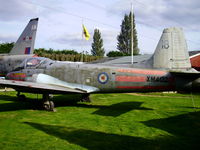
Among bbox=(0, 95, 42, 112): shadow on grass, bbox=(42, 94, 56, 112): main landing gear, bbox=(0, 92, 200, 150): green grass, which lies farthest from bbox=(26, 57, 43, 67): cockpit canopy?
bbox=(0, 92, 200, 150): green grass

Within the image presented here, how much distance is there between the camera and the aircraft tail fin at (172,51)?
9516 millimetres

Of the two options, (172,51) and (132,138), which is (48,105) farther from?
(172,51)

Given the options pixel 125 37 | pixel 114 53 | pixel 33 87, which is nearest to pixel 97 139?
pixel 33 87

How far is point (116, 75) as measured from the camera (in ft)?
36.0

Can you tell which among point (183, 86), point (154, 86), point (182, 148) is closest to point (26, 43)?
point (154, 86)

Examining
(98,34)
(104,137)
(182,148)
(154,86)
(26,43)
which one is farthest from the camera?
(98,34)

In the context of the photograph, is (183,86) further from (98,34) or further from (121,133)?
(98,34)

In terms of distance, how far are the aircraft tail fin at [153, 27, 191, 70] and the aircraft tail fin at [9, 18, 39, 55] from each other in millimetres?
11897

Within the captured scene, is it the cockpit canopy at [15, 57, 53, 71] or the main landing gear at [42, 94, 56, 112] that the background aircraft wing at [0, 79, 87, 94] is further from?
the cockpit canopy at [15, 57, 53, 71]

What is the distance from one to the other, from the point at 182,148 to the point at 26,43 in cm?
1597

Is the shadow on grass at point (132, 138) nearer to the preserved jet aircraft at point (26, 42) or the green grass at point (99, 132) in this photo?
the green grass at point (99, 132)

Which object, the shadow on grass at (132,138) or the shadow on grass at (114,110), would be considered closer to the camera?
the shadow on grass at (132,138)

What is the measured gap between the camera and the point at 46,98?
36.9 ft

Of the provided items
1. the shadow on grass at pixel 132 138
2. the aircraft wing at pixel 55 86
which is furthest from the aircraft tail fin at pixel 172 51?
the aircraft wing at pixel 55 86
